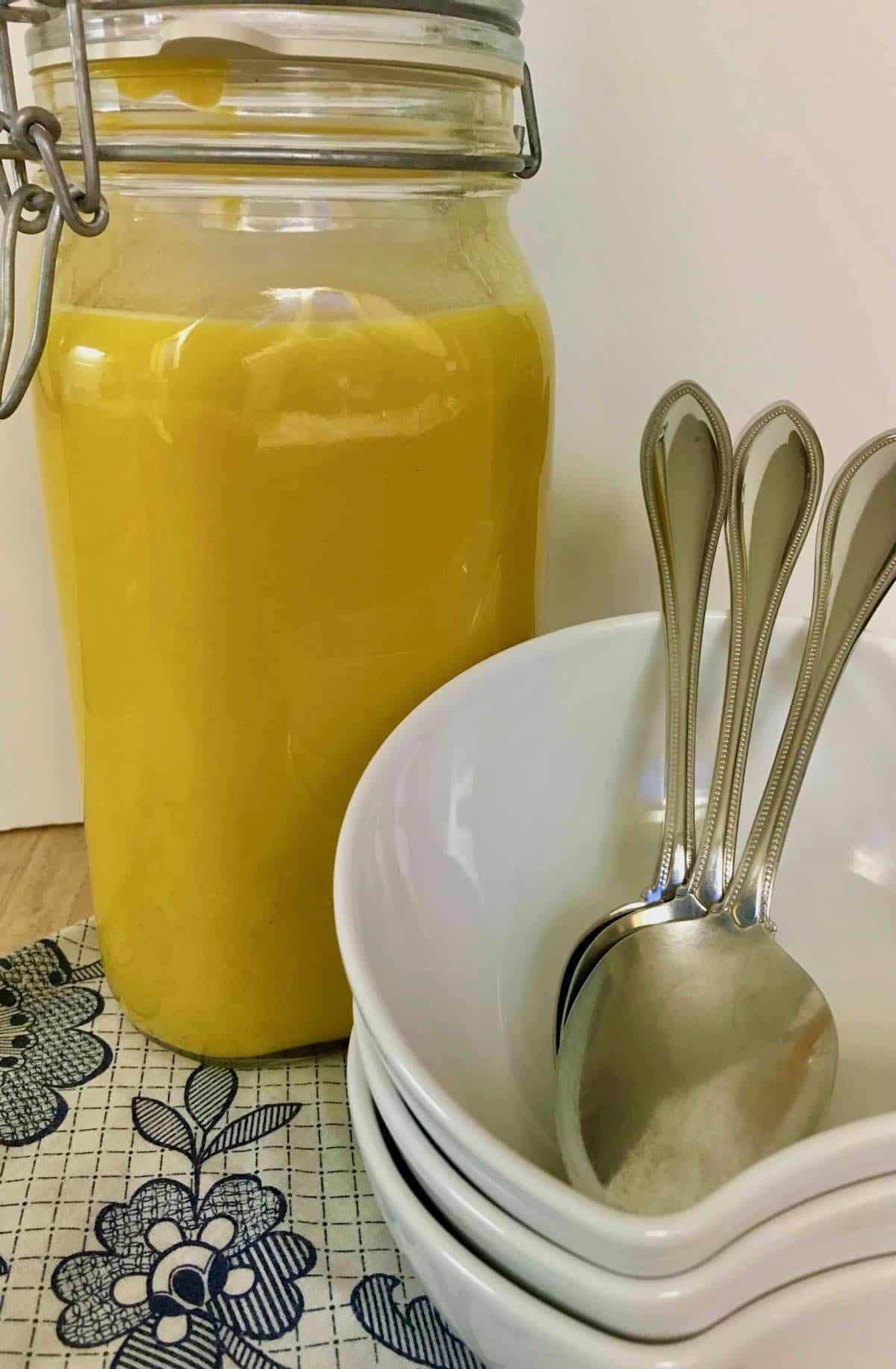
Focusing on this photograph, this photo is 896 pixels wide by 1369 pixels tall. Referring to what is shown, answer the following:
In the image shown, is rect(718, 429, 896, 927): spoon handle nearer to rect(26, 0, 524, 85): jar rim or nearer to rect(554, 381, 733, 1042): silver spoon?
rect(554, 381, 733, 1042): silver spoon

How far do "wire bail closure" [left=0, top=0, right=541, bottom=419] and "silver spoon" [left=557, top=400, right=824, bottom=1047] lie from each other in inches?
5.8

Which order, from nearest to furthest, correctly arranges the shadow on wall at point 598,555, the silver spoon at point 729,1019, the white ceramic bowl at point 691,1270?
the white ceramic bowl at point 691,1270 → the silver spoon at point 729,1019 → the shadow on wall at point 598,555

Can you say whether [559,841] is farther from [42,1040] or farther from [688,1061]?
[42,1040]

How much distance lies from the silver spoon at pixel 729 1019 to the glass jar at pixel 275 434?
11 cm

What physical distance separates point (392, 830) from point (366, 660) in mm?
65

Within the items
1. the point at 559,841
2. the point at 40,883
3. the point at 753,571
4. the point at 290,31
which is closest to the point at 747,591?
the point at 753,571

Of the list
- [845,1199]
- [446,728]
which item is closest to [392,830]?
[446,728]

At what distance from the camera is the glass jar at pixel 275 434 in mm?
309

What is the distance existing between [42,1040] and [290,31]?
14.1 inches

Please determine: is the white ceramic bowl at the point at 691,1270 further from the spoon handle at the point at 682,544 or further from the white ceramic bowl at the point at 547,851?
the spoon handle at the point at 682,544

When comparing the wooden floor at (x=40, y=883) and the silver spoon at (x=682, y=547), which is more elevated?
the silver spoon at (x=682, y=547)

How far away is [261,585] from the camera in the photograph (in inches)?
13.0

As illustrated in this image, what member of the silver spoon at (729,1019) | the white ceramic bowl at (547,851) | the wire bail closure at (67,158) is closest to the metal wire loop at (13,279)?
the wire bail closure at (67,158)

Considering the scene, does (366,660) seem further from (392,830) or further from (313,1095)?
(313,1095)
